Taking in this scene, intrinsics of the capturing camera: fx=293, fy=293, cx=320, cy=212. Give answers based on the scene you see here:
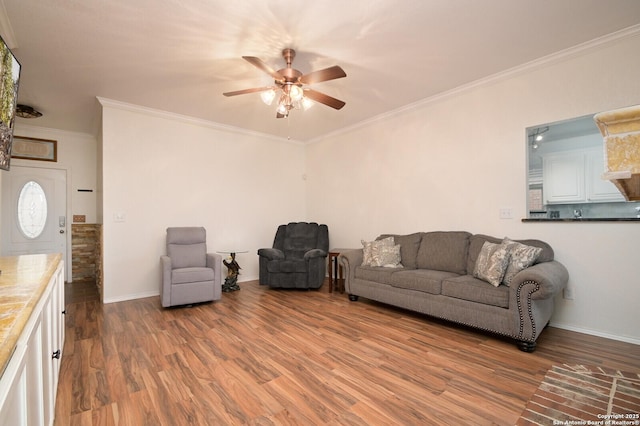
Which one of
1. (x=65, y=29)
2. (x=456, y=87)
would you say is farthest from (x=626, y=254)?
(x=65, y=29)

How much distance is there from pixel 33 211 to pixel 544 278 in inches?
274

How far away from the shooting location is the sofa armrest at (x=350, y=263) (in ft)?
12.8

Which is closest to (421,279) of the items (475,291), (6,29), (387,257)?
(475,291)

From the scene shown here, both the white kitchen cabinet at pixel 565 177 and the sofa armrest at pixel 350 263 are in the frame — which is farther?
the sofa armrest at pixel 350 263

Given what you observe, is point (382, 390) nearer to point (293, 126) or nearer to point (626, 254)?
point (626, 254)

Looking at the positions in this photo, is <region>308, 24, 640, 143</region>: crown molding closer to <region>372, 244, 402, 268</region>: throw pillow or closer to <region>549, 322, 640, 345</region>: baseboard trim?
<region>372, 244, 402, 268</region>: throw pillow

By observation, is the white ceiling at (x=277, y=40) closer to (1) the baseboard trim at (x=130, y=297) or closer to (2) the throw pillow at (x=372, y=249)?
(2) the throw pillow at (x=372, y=249)

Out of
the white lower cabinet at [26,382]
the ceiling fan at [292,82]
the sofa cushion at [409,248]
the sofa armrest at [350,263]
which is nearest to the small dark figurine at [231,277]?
the sofa armrest at [350,263]

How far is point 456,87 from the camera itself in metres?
3.55

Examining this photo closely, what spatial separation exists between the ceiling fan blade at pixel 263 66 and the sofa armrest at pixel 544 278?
2.65m

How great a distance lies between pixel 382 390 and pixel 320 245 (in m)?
3.18

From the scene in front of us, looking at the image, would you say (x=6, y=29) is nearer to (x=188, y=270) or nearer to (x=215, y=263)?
(x=188, y=270)

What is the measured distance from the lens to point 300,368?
2.16 m

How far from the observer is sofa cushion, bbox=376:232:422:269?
3.76m
